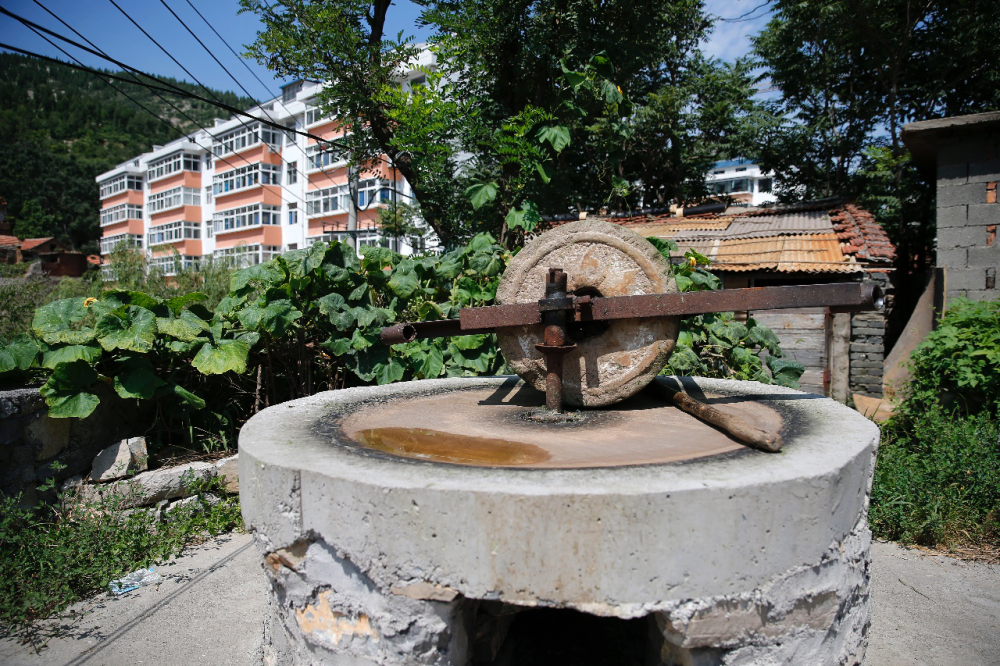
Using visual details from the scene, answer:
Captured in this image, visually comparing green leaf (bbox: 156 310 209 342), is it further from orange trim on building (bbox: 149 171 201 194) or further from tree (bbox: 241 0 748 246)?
orange trim on building (bbox: 149 171 201 194)

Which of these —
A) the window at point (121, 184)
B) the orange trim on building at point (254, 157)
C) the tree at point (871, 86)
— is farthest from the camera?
the window at point (121, 184)

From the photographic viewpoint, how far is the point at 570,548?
154 centimetres

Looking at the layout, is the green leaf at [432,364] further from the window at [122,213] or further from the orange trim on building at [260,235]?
the window at [122,213]

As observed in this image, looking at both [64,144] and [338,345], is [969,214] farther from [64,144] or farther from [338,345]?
[64,144]

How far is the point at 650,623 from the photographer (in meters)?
2.15

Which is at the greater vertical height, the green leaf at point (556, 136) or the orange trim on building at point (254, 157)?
the orange trim on building at point (254, 157)

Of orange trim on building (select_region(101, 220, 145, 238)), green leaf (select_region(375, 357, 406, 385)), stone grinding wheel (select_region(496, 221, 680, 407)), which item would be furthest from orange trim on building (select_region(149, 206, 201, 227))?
stone grinding wheel (select_region(496, 221, 680, 407))

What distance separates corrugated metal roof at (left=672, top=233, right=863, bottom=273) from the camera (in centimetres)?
736

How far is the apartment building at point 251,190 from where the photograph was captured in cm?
2227

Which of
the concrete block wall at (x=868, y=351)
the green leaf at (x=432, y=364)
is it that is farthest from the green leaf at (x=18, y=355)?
the concrete block wall at (x=868, y=351)

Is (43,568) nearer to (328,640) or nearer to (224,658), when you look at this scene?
(224,658)

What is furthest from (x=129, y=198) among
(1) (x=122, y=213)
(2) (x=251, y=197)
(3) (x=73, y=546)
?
(3) (x=73, y=546)

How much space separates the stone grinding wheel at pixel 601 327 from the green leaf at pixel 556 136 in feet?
9.82

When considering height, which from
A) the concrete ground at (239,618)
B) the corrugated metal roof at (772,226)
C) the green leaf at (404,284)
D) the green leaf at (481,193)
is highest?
the corrugated metal roof at (772,226)
